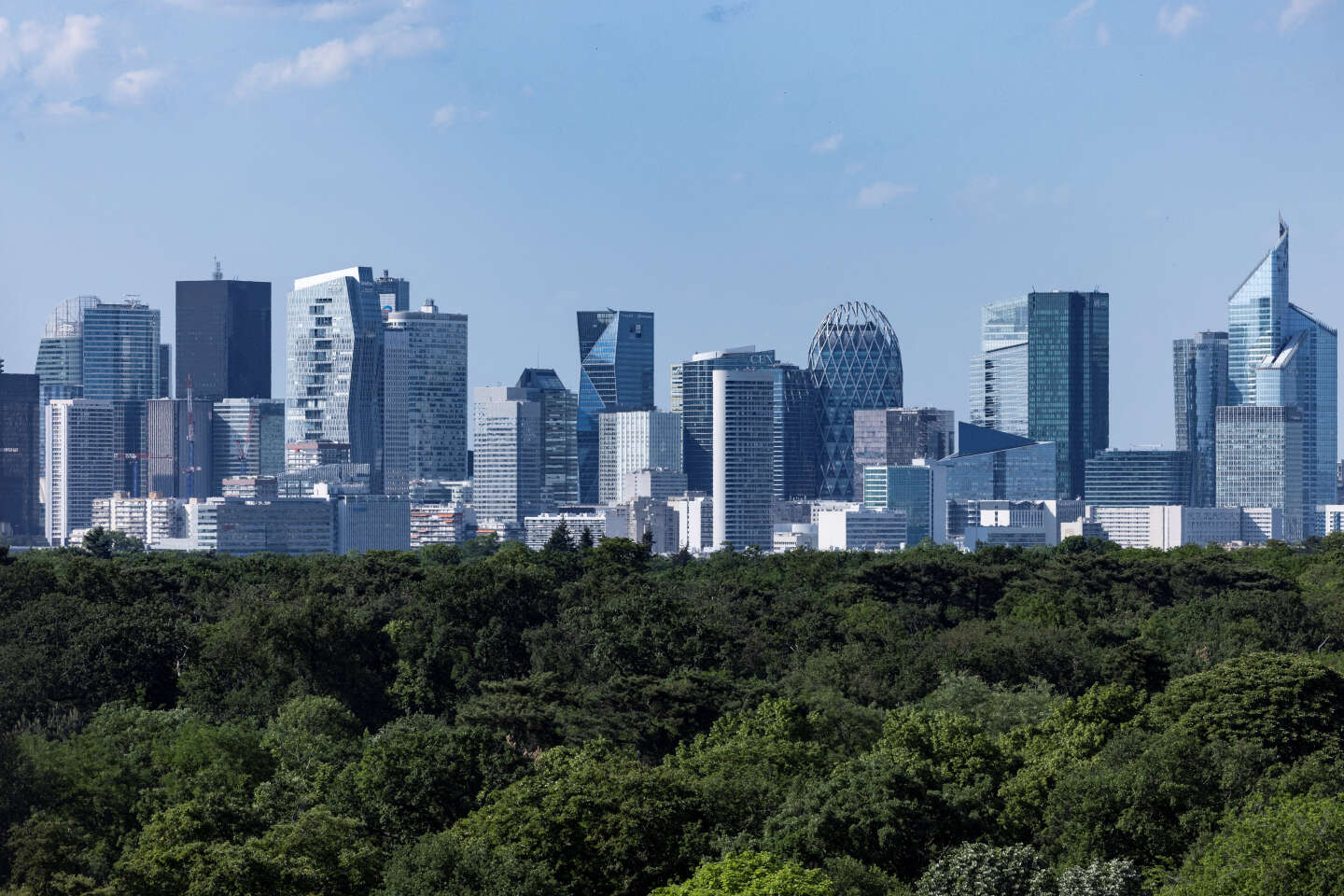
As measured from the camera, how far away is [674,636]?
60000mm

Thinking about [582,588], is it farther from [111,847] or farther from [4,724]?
[111,847]

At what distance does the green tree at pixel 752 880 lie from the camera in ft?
104

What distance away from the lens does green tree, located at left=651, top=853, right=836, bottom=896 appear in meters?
31.7

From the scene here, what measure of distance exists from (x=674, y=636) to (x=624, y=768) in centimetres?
2020

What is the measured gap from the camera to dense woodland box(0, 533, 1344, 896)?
34.2 m

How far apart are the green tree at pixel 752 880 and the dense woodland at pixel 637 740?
0.27ft

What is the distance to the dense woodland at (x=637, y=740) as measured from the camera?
34.2 meters

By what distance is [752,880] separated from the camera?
32.1 meters

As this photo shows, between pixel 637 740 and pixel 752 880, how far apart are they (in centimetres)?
1726

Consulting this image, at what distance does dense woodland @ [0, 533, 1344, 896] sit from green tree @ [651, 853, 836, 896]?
83 mm

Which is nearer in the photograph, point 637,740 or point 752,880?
point 752,880

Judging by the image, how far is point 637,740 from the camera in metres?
49.2

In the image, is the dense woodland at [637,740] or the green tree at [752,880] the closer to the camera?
the green tree at [752,880]

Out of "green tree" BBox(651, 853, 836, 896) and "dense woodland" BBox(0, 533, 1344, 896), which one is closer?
"green tree" BBox(651, 853, 836, 896)
